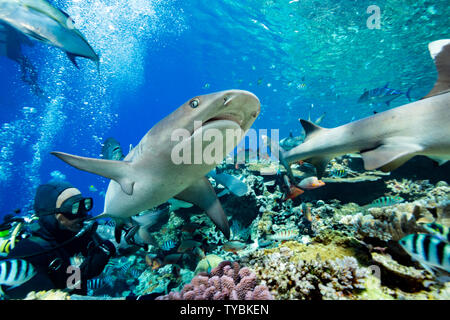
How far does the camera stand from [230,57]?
3353 centimetres

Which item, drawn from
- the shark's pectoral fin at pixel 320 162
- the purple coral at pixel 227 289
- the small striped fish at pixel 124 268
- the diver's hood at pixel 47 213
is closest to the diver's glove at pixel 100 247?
the diver's hood at pixel 47 213

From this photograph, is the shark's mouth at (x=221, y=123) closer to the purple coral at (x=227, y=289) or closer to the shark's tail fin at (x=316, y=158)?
the purple coral at (x=227, y=289)

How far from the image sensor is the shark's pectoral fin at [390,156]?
235 centimetres

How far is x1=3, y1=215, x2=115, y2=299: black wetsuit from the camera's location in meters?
3.25

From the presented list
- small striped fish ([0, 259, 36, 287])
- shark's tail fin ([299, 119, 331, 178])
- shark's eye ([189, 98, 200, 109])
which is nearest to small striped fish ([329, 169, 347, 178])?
shark's tail fin ([299, 119, 331, 178])

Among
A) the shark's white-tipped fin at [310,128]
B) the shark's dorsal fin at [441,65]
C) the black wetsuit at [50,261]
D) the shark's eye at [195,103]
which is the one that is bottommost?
the black wetsuit at [50,261]

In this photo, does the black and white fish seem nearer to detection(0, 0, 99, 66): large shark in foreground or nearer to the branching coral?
the branching coral

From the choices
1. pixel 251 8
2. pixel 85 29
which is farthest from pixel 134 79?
pixel 251 8

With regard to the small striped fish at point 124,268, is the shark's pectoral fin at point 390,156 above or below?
above

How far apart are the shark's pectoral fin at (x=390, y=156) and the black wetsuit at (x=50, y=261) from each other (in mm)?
4798

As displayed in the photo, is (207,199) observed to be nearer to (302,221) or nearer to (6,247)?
(302,221)

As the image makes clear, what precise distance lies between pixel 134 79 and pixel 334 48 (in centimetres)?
5993
